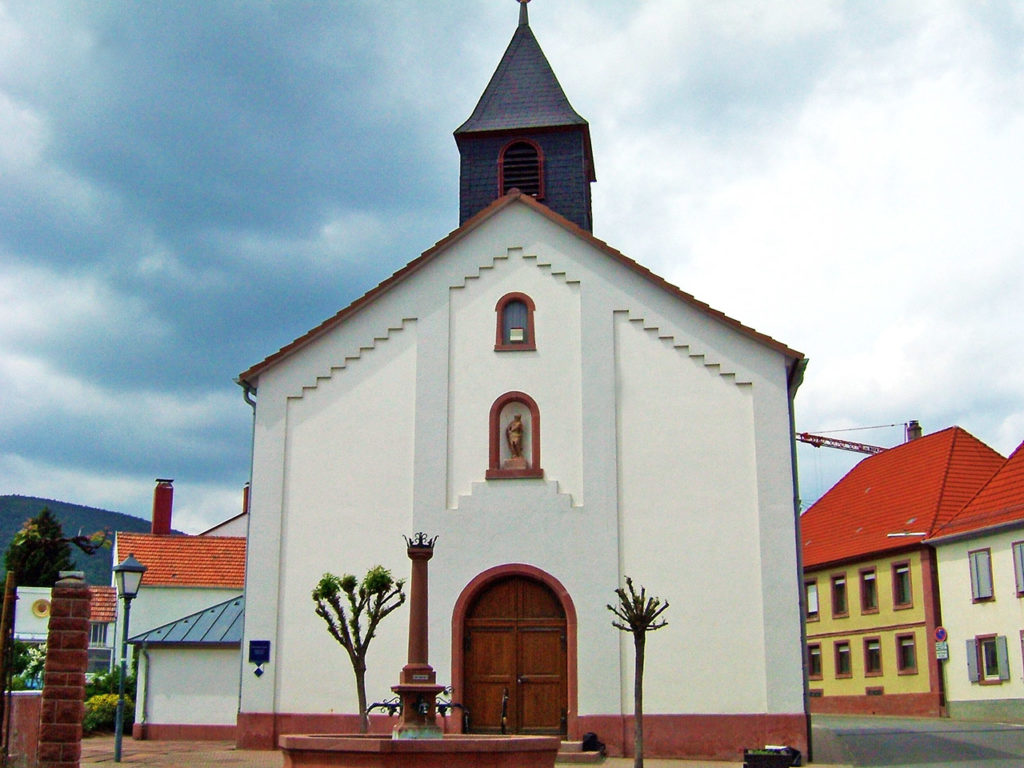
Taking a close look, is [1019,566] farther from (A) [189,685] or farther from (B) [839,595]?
(A) [189,685]

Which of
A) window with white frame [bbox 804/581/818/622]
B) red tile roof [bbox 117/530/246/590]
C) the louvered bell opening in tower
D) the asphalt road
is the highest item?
the louvered bell opening in tower

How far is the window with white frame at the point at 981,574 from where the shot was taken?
120 feet

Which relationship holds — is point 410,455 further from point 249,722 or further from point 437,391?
point 249,722

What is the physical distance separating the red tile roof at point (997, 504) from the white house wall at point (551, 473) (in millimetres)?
16787

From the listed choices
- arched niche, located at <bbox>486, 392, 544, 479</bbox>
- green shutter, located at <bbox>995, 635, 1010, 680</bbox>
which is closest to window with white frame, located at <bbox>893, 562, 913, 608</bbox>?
green shutter, located at <bbox>995, 635, 1010, 680</bbox>

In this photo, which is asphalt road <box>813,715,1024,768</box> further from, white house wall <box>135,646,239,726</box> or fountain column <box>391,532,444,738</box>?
white house wall <box>135,646,239,726</box>

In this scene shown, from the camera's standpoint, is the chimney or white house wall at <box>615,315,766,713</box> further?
the chimney

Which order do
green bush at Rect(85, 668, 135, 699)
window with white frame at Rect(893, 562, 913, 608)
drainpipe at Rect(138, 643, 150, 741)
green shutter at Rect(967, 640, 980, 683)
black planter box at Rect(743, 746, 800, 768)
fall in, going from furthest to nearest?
window with white frame at Rect(893, 562, 913, 608) → green shutter at Rect(967, 640, 980, 683) → green bush at Rect(85, 668, 135, 699) → drainpipe at Rect(138, 643, 150, 741) → black planter box at Rect(743, 746, 800, 768)

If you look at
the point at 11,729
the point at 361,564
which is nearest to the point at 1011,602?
the point at 361,564

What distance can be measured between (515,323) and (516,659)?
22.5 ft

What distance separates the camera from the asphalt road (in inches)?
811

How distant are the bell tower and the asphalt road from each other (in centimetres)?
1280

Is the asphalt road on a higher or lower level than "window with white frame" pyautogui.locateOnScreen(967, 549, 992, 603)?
lower

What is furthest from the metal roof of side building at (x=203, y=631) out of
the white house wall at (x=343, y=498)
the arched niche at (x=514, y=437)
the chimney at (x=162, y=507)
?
the chimney at (x=162, y=507)
